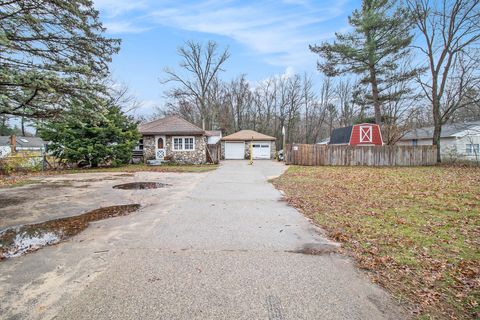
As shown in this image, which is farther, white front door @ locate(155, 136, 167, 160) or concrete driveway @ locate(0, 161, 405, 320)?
white front door @ locate(155, 136, 167, 160)

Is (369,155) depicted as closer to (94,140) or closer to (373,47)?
(373,47)

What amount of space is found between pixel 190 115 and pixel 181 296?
35.8 meters

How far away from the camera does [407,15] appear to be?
17.9 meters

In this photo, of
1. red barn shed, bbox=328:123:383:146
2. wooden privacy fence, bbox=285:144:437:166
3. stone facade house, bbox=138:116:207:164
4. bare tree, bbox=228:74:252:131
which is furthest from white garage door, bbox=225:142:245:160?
red barn shed, bbox=328:123:383:146

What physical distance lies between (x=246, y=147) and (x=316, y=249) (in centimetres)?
2438

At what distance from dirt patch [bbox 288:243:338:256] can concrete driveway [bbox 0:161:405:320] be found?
0.10 feet

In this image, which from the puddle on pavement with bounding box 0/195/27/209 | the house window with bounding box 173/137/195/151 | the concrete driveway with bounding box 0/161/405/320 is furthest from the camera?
the house window with bounding box 173/137/195/151

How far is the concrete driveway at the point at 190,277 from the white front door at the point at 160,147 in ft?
50.9

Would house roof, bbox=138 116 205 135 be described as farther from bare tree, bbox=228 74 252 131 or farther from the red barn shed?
bare tree, bbox=228 74 252 131

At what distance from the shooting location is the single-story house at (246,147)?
27656 mm

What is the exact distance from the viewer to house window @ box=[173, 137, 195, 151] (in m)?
20.0

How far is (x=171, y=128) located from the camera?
19.8 meters

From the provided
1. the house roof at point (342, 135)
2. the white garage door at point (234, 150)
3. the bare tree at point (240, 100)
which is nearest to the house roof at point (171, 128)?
A: the white garage door at point (234, 150)

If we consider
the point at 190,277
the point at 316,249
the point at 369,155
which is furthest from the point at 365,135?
the point at 190,277
